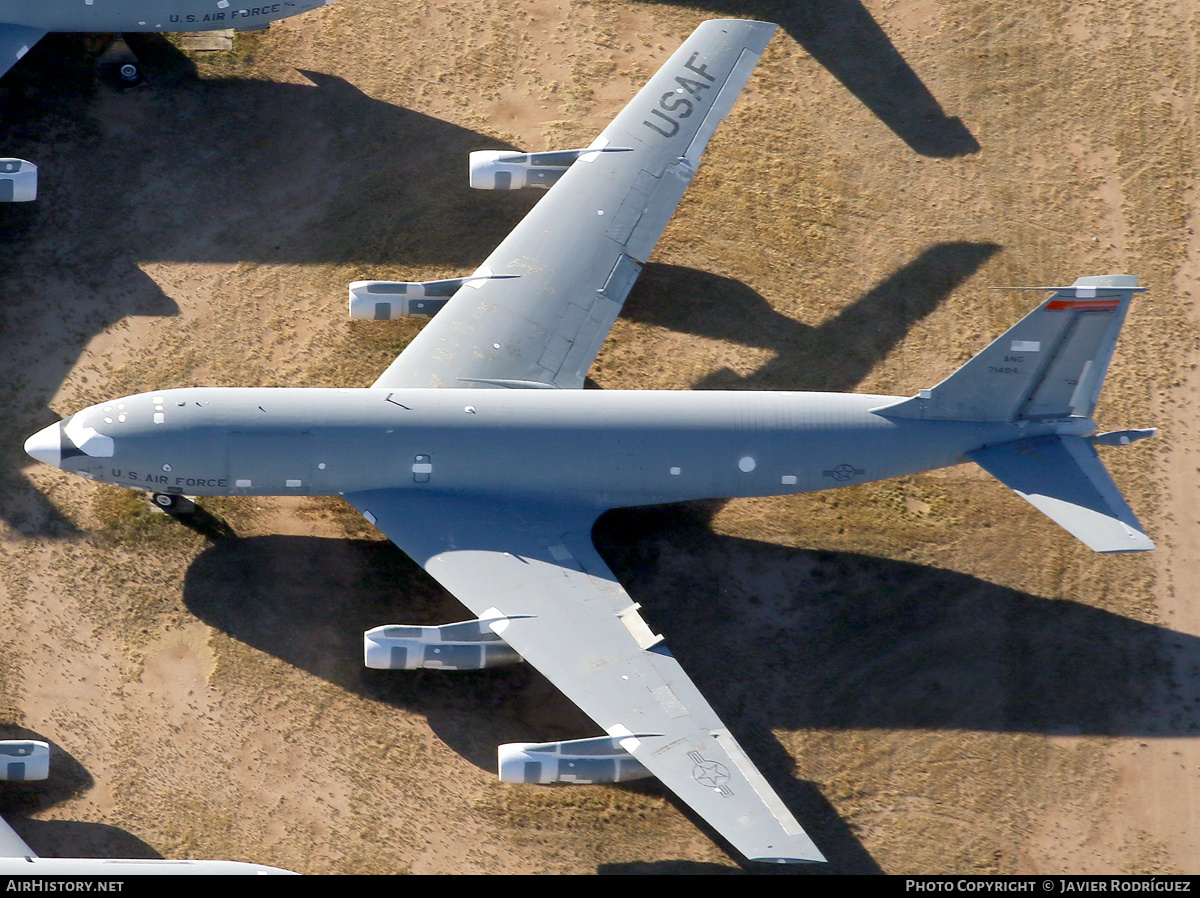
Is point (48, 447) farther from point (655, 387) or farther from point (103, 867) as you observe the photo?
point (655, 387)

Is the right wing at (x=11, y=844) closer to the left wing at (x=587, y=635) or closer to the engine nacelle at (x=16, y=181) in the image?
the left wing at (x=587, y=635)

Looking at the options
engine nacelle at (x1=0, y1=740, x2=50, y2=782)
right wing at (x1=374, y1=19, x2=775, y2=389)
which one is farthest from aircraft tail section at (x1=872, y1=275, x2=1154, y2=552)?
engine nacelle at (x1=0, y1=740, x2=50, y2=782)

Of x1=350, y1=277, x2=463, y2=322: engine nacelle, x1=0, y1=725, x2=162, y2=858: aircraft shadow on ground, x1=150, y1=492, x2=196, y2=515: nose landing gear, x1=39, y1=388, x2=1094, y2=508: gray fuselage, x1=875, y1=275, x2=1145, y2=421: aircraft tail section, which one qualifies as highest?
x1=350, y1=277, x2=463, y2=322: engine nacelle

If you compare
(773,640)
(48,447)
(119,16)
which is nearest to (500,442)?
(773,640)

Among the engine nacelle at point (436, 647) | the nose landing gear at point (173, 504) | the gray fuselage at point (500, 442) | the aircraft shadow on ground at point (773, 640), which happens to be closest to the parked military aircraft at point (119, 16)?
the gray fuselage at point (500, 442)

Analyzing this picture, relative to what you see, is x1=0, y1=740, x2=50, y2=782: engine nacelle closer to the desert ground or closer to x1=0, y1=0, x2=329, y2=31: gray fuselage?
the desert ground

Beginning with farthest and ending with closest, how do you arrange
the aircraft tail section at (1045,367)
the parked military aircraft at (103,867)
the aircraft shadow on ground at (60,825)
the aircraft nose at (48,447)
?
the aircraft nose at (48,447), the aircraft tail section at (1045,367), the aircraft shadow on ground at (60,825), the parked military aircraft at (103,867)
